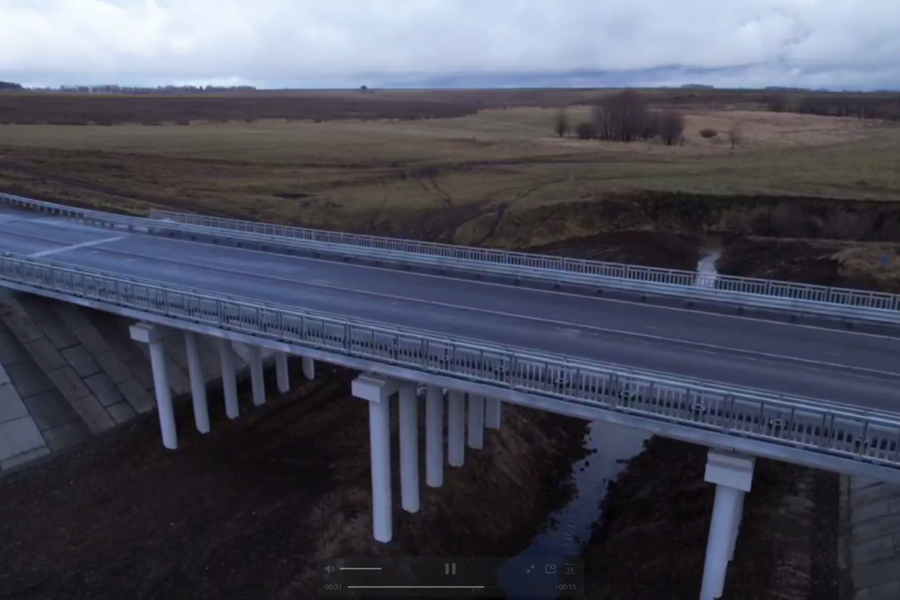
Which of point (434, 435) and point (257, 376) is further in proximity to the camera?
point (257, 376)

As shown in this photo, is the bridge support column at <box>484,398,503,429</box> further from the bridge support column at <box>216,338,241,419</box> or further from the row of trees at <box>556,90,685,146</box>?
the row of trees at <box>556,90,685,146</box>

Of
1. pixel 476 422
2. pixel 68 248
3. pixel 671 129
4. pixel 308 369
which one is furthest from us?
pixel 671 129

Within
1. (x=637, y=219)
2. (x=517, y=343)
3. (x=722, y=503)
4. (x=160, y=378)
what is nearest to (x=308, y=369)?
(x=160, y=378)

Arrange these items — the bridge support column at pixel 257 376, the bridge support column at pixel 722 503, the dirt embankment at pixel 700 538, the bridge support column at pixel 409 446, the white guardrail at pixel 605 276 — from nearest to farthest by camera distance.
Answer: the bridge support column at pixel 722 503 → the dirt embankment at pixel 700 538 → the bridge support column at pixel 409 446 → the white guardrail at pixel 605 276 → the bridge support column at pixel 257 376

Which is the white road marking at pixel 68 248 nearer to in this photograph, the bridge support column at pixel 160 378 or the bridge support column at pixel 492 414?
the bridge support column at pixel 160 378

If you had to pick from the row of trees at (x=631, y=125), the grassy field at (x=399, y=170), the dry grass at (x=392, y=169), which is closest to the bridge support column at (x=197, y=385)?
the dry grass at (x=392, y=169)

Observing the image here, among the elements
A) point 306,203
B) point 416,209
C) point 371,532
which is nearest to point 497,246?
point 416,209

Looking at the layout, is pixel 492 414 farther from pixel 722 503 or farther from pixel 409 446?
pixel 722 503

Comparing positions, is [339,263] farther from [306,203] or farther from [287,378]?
[306,203]
